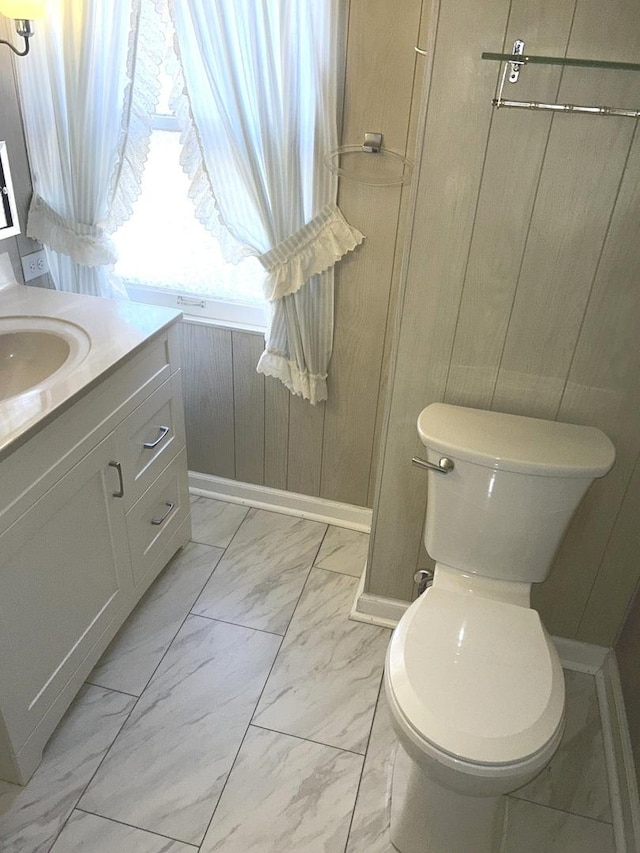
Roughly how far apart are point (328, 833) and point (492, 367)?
117 centimetres

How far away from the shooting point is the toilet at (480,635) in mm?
1296

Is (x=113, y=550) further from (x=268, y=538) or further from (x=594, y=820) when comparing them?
(x=594, y=820)

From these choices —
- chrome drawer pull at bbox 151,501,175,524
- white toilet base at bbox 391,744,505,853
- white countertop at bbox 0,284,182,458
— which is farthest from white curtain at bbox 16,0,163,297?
white toilet base at bbox 391,744,505,853

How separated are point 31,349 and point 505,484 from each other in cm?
126

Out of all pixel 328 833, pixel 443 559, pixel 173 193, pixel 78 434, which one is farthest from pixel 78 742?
pixel 173 193

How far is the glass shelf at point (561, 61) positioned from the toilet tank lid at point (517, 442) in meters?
0.77

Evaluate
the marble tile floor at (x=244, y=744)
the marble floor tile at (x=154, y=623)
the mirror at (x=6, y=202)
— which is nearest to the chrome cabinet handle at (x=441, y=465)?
the marble tile floor at (x=244, y=744)

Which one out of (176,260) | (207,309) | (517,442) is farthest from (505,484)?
(176,260)

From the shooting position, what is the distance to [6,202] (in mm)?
1937

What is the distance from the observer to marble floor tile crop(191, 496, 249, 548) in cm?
239

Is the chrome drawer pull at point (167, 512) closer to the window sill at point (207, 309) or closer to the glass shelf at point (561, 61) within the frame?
the window sill at point (207, 309)

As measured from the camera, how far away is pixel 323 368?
216 centimetres

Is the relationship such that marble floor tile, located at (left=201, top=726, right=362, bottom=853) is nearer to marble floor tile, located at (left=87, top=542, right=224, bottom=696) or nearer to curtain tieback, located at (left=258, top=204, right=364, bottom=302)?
marble floor tile, located at (left=87, top=542, right=224, bottom=696)

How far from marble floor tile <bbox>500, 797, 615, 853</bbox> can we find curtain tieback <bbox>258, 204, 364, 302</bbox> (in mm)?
1519
